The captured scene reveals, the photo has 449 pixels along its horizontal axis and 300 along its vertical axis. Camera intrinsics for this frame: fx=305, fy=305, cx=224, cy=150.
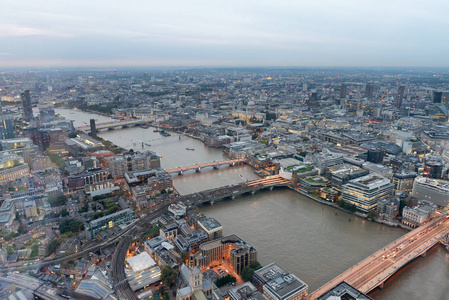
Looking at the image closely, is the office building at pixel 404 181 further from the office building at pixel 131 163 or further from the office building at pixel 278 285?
the office building at pixel 131 163

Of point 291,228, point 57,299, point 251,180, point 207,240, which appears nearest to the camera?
point 57,299

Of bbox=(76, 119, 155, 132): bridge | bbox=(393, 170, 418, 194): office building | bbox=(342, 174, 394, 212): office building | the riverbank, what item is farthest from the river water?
bbox=(76, 119, 155, 132): bridge

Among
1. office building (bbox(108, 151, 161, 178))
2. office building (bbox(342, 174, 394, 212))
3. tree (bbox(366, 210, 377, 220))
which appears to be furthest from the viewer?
office building (bbox(108, 151, 161, 178))

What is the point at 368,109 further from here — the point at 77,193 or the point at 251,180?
the point at 77,193

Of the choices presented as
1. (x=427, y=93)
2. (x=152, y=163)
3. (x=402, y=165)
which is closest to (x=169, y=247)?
(x=152, y=163)

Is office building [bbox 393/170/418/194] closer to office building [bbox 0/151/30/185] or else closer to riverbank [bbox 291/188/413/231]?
riverbank [bbox 291/188/413/231]

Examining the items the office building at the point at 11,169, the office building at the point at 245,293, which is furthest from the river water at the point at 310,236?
the office building at the point at 11,169
